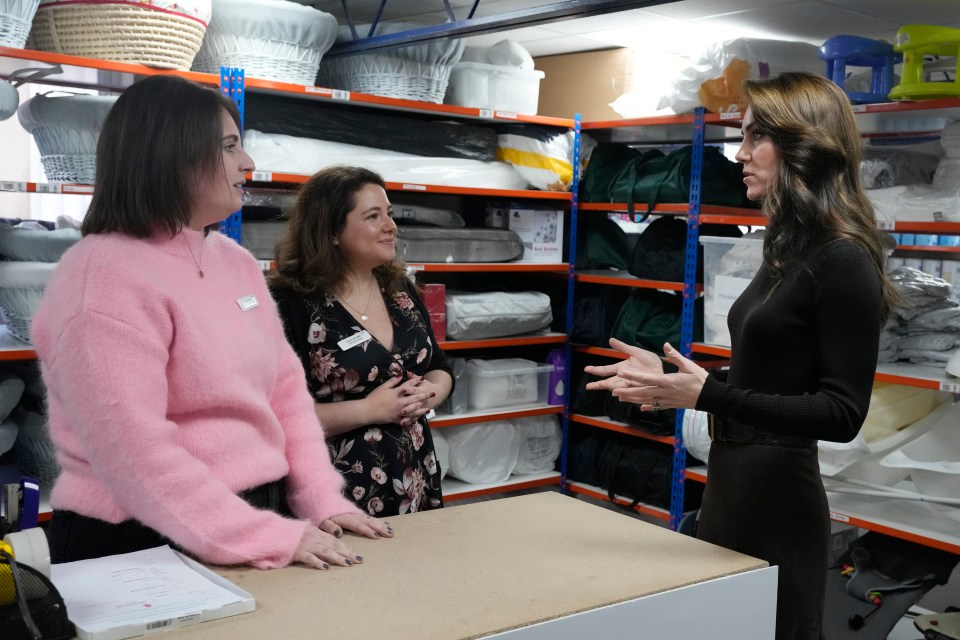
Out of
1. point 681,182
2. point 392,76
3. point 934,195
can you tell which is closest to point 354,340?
point 392,76

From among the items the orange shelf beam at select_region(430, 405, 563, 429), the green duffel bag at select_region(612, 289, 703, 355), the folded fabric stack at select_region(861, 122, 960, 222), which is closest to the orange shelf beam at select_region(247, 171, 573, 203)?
the green duffel bag at select_region(612, 289, 703, 355)

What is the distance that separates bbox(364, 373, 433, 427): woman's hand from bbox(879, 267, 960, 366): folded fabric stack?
210cm

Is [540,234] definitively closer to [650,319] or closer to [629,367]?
[650,319]

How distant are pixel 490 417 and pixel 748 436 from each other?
2.86 meters

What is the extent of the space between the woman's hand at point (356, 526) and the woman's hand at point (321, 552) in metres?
0.11

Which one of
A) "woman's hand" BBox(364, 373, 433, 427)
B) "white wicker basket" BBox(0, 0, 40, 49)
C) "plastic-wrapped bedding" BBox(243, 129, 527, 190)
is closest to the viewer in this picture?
"woman's hand" BBox(364, 373, 433, 427)

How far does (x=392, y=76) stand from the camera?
428 centimetres

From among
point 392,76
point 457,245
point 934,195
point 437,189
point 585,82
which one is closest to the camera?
point 934,195

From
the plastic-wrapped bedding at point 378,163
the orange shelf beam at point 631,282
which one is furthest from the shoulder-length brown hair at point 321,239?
the orange shelf beam at point 631,282

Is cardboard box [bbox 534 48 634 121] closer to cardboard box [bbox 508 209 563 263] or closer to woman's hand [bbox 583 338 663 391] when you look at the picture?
cardboard box [bbox 508 209 563 263]

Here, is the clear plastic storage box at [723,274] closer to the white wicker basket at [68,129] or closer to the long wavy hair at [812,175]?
the long wavy hair at [812,175]

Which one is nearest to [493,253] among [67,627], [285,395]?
[285,395]

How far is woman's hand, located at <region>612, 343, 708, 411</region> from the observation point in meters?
1.83

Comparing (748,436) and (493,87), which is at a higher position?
(493,87)
